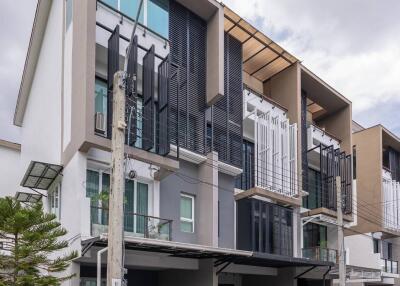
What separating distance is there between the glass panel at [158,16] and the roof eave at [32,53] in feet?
Result: 18.2

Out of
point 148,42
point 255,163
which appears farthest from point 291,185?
point 148,42

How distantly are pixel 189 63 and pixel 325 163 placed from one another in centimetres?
1225

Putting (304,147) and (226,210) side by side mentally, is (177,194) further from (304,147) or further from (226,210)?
(304,147)

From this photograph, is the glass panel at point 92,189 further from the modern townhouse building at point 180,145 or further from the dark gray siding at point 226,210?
the dark gray siding at point 226,210

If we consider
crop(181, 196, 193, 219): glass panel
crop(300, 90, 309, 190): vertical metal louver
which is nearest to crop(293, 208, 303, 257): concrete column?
crop(300, 90, 309, 190): vertical metal louver

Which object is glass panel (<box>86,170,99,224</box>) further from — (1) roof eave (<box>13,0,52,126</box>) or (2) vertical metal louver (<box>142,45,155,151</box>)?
(1) roof eave (<box>13,0,52,126</box>)

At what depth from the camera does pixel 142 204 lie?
1791 centimetres

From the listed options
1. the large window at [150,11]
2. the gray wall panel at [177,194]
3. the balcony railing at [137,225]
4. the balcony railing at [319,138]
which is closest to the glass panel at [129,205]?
the balcony railing at [137,225]

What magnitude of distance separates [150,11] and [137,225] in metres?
7.66

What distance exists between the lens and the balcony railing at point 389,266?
36.4 meters

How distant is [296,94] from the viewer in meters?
27.5

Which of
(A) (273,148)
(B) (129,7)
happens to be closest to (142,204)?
(B) (129,7)

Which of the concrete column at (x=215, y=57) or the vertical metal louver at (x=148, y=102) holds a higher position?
Answer: the concrete column at (x=215, y=57)

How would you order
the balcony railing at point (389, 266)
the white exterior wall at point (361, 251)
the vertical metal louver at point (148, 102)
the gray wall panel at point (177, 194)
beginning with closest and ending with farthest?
the vertical metal louver at point (148, 102), the gray wall panel at point (177, 194), the white exterior wall at point (361, 251), the balcony railing at point (389, 266)
